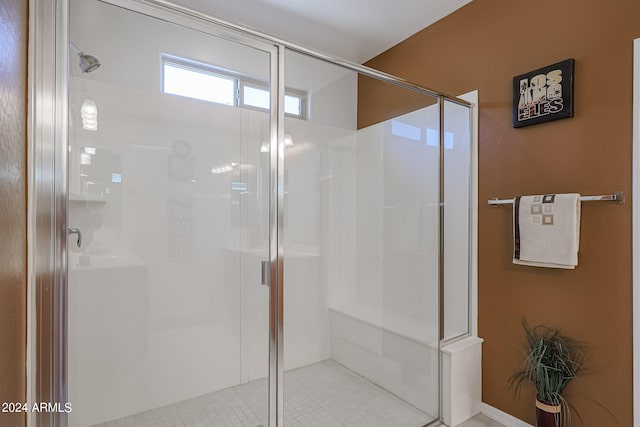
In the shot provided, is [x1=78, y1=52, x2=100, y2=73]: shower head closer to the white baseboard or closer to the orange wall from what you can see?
the orange wall

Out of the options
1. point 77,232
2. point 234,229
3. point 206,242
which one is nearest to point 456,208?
point 234,229

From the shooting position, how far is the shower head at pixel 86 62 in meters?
1.28

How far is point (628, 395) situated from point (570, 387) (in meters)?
0.23

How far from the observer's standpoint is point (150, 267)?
161 cm

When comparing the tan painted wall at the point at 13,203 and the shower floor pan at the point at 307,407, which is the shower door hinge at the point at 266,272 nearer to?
the shower floor pan at the point at 307,407

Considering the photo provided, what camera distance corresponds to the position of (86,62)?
136 centimetres

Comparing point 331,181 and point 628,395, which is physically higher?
point 331,181

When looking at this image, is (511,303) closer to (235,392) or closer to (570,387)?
(570,387)

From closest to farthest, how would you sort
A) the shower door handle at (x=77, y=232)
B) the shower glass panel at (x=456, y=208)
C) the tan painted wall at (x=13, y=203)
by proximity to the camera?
the tan painted wall at (x=13, y=203)
the shower door handle at (x=77, y=232)
the shower glass panel at (x=456, y=208)

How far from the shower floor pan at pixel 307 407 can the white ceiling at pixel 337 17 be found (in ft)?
6.66

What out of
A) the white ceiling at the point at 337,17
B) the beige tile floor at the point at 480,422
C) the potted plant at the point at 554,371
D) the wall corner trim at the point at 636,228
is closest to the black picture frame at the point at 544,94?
the wall corner trim at the point at 636,228

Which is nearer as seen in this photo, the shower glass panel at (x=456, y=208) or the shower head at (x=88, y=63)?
the shower head at (x=88, y=63)

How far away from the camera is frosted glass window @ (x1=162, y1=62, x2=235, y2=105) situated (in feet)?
5.40

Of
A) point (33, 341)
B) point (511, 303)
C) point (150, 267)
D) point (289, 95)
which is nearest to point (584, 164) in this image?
point (511, 303)
